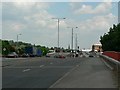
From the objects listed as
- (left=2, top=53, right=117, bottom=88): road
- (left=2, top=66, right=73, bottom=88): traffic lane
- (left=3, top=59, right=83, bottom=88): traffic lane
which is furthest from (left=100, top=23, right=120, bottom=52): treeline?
(left=2, top=66, right=73, bottom=88): traffic lane

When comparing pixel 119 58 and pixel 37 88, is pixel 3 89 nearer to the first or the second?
pixel 37 88

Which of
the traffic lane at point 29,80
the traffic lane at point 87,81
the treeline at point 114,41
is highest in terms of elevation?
the treeline at point 114,41

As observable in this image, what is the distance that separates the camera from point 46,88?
57.3ft

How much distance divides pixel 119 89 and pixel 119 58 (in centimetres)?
1068

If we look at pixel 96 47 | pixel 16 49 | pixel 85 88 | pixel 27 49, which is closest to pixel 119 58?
pixel 85 88

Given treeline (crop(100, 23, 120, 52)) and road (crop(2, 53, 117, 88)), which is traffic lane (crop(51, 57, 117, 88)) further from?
treeline (crop(100, 23, 120, 52))

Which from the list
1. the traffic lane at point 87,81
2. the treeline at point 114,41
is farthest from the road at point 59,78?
the treeline at point 114,41

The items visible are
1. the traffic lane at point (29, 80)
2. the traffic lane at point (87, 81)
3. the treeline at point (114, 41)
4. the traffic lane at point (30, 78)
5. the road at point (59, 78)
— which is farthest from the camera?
the treeline at point (114, 41)

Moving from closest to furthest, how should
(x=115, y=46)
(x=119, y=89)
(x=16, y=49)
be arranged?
(x=119, y=89) → (x=115, y=46) → (x=16, y=49)

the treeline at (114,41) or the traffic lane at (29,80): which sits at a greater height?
the treeline at (114,41)

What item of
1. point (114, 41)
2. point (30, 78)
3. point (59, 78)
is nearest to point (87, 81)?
point (59, 78)

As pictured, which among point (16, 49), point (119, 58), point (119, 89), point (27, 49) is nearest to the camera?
point (119, 89)

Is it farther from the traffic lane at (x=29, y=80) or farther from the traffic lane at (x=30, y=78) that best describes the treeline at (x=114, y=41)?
the traffic lane at (x=29, y=80)

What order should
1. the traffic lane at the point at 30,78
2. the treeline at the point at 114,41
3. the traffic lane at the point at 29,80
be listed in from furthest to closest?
the treeline at the point at 114,41 < the traffic lane at the point at 30,78 < the traffic lane at the point at 29,80
